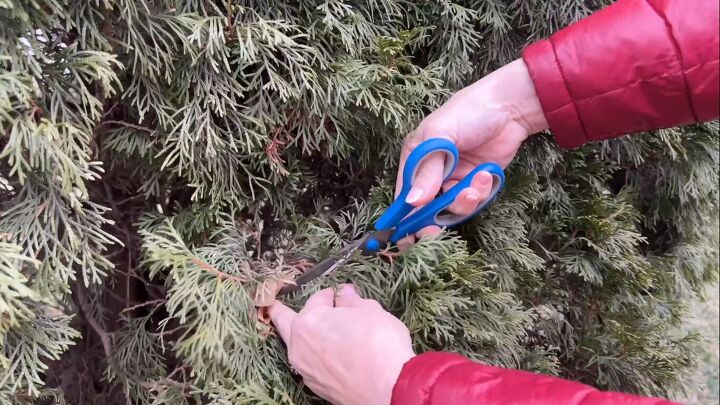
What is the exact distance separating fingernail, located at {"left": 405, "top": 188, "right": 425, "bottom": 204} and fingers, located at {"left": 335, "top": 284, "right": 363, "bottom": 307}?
0.43 feet

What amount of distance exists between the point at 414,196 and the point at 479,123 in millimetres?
146

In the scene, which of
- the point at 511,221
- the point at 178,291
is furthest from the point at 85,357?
the point at 511,221

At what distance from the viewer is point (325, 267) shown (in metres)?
0.78

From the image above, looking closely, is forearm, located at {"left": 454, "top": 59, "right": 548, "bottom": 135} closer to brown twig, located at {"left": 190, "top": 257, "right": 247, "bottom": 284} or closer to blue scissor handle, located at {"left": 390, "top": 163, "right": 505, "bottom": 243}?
blue scissor handle, located at {"left": 390, "top": 163, "right": 505, "bottom": 243}

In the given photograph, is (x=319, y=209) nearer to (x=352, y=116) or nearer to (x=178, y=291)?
(x=352, y=116)

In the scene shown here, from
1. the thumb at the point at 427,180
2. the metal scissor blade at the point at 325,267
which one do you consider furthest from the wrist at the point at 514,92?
the metal scissor blade at the point at 325,267

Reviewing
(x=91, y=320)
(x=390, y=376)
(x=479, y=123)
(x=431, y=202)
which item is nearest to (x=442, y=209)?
(x=431, y=202)

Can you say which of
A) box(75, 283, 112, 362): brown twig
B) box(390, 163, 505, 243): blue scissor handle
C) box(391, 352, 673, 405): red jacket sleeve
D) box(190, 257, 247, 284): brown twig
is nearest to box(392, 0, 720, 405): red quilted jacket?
box(391, 352, 673, 405): red jacket sleeve

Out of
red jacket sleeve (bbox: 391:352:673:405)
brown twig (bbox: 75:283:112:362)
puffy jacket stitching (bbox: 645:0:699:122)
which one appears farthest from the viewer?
brown twig (bbox: 75:283:112:362)

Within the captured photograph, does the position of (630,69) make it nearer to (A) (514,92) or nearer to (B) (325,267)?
(A) (514,92)

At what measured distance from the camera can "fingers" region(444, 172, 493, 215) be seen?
2.46 ft

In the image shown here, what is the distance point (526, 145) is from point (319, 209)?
366mm

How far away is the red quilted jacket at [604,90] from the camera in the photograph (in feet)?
1.94

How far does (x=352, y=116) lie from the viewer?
0.83m
